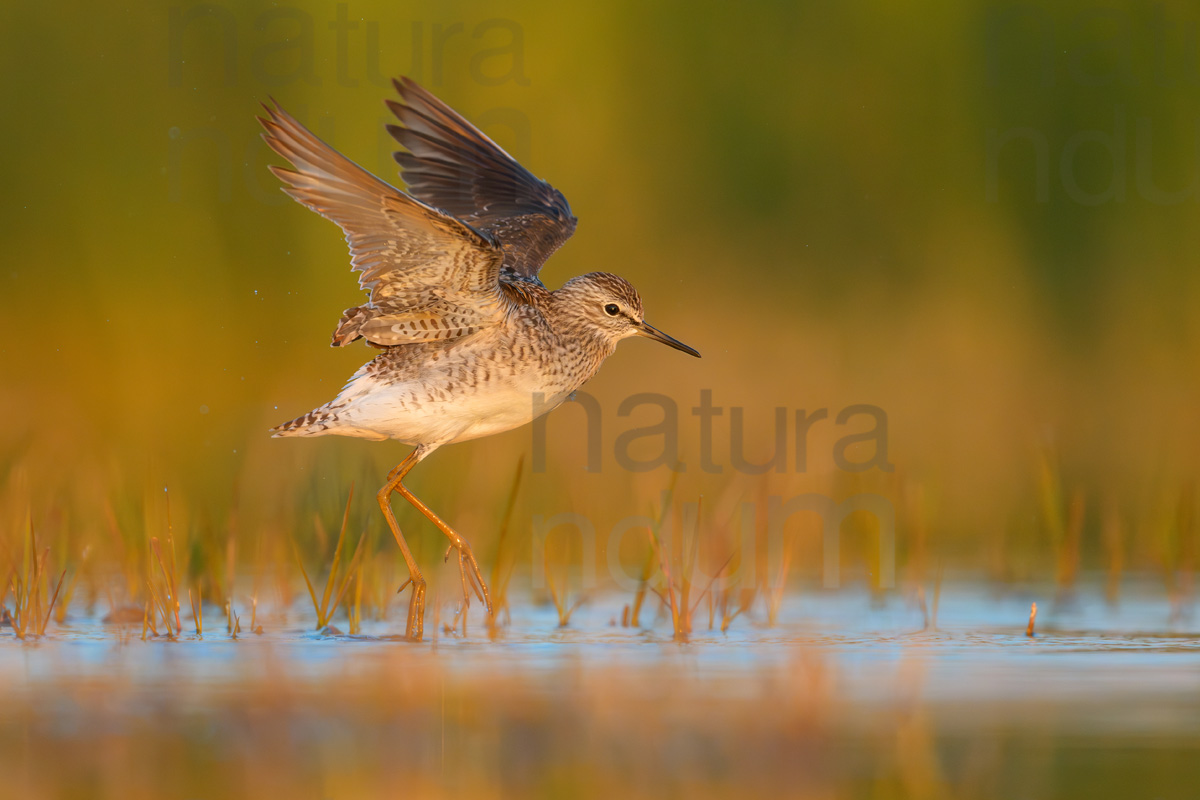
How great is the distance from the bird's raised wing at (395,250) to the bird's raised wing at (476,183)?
38.3 inches

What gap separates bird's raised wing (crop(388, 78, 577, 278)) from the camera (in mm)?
7227

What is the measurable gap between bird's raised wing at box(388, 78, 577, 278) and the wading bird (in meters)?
0.02

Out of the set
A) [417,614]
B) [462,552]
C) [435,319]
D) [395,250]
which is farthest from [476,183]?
[417,614]

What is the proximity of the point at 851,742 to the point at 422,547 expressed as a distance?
3133mm

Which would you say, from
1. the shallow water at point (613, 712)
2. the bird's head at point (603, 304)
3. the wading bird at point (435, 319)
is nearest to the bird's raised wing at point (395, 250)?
the wading bird at point (435, 319)

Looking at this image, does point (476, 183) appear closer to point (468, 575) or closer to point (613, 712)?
point (468, 575)

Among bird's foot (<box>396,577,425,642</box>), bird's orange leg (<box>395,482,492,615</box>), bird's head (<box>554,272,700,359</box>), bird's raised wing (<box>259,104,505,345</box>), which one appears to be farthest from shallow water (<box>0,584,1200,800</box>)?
bird's head (<box>554,272,700,359</box>)

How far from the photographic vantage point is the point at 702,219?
12953 mm

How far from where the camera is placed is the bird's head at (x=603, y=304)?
679 centimetres

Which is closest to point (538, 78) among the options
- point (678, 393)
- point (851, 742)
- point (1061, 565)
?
point (678, 393)

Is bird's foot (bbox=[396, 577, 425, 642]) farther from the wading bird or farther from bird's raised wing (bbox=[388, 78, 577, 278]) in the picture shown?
bird's raised wing (bbox=[388, 78, 577, 278])

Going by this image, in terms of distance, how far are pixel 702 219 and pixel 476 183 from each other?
566 centimetres

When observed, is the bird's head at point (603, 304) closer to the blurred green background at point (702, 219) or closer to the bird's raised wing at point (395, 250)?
the bird's raised wing at point (395, 250)

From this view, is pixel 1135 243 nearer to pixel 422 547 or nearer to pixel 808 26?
pixel 808 26
